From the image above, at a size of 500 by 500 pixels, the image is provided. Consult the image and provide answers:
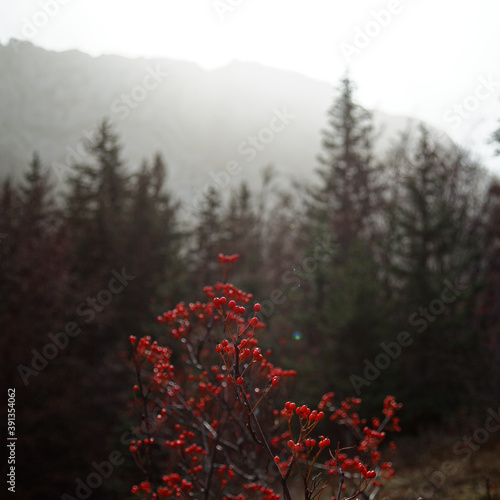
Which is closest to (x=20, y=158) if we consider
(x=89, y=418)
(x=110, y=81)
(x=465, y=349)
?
(x=110, y=81)

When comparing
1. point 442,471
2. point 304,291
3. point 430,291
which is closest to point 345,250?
point 304,291

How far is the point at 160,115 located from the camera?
80.4 metres

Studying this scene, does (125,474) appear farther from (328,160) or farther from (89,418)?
(328,160)

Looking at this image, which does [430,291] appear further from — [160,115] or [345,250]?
[160,115]

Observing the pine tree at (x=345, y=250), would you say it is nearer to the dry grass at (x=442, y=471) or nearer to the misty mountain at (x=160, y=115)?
the dry grass at (x=442, y=471)

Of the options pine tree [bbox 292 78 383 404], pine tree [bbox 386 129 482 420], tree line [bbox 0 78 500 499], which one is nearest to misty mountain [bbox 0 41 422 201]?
pine tree [bbox 292 78 383 404]

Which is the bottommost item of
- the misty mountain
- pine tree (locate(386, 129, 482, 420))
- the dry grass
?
the dry grass

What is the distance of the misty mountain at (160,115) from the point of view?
7125 centimetres

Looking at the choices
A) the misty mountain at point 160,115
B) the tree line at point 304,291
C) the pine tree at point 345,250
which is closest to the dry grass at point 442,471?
the tree line at point 304,291

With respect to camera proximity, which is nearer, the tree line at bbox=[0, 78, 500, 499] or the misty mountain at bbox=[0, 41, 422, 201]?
the tree line at bbox=[0, 78, 500, 499]

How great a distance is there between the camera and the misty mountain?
71250 mm

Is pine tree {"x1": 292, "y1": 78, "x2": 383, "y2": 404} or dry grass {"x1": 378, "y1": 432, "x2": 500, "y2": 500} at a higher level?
pine tree {"x1": 292, "y1": 78, "x2": 383, "y2": 404}

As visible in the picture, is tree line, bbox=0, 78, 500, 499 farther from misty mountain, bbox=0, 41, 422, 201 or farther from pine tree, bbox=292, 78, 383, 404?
misty mountain, bbox=0, 41, 422, 201

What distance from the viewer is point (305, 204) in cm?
1883
